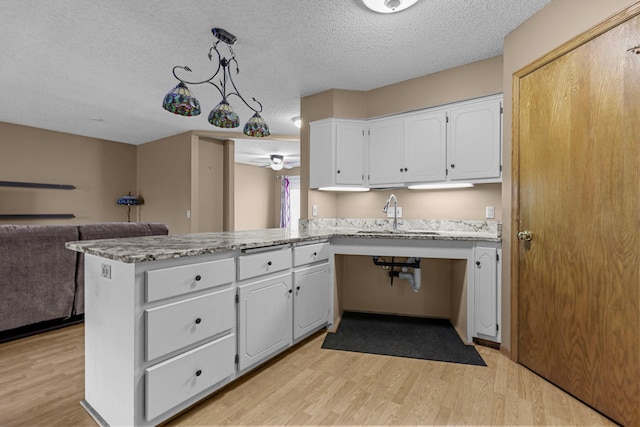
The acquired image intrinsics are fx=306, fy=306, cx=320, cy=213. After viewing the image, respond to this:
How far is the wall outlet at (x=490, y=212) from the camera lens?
2768 mm

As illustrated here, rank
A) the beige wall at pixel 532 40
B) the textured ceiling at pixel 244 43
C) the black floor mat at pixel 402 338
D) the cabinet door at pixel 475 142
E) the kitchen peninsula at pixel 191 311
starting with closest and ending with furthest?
the kitchen peninsula at pixel 191 311 → the beige wall at pixel 532 40 → the textured ceiling at pixel 244 43 → the black floor mat at pixel 402 338 → the cabinet door at pixel 475 142

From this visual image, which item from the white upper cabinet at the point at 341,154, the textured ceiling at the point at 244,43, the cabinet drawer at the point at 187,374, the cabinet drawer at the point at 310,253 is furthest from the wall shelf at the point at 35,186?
the cabinet drawer at the point at 187,374

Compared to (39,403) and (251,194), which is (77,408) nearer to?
(39,403)

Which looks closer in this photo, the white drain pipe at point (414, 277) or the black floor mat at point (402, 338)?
the black floor mat at point (402, 338)

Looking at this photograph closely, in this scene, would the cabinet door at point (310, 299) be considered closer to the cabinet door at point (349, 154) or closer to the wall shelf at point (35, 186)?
the cabinet door at point (349, 154)

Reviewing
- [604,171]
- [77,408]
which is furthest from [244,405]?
[604,171]

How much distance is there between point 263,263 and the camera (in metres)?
2.01

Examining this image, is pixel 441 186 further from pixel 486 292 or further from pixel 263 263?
pixel 263 263

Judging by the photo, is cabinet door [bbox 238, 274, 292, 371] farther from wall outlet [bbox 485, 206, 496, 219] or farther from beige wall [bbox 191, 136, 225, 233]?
beige wall [bbox 191, 136, 225, 233]

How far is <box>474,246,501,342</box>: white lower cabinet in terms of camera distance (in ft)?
7.81

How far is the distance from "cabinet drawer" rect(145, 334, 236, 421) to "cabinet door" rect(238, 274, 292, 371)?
103mm

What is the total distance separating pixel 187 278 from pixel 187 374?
1.59 ft

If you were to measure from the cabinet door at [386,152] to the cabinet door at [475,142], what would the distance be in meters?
0.47

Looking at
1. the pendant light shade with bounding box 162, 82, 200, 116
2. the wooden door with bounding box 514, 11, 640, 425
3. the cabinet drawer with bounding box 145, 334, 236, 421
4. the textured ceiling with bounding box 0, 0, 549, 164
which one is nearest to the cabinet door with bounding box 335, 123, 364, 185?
the textured ceiling with bounding box 0, 0, 549, 164
